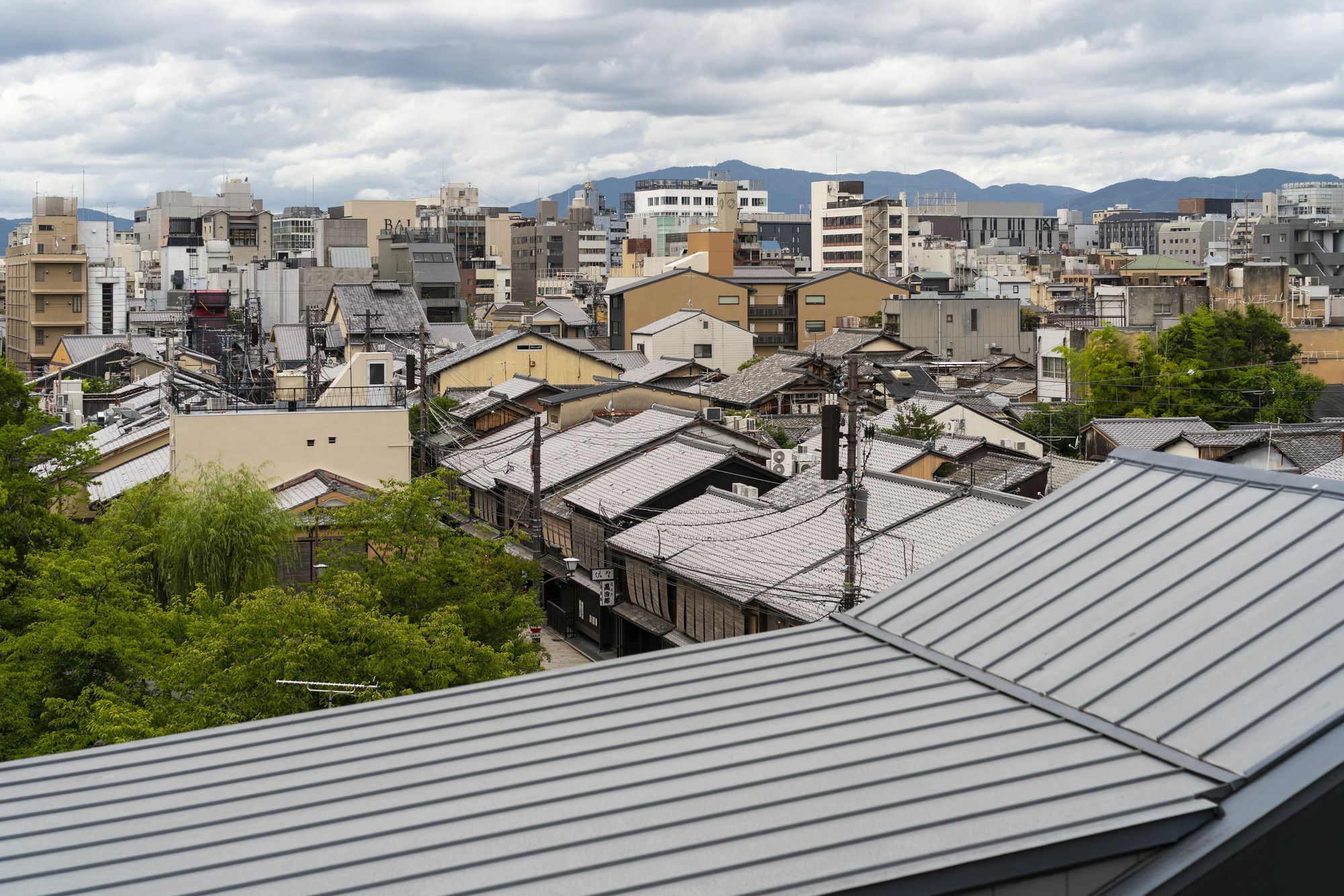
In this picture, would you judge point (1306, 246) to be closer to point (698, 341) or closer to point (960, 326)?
point (960, 326)

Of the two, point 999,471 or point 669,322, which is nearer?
point 999,471

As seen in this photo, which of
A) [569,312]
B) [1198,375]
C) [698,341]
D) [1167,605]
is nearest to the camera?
[1167,605]

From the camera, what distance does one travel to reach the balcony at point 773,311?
279 feet

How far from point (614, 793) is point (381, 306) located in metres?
78.3

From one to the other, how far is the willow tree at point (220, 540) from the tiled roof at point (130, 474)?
9115mm

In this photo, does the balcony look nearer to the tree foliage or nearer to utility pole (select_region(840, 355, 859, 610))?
the tree foliage

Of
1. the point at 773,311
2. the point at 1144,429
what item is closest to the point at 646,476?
the point at 1144,429

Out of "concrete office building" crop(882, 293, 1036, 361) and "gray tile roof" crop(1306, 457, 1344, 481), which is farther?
"concrete office building" crop(882, 293, 1036, 361)

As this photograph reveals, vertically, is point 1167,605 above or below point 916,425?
above

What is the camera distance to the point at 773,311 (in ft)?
279

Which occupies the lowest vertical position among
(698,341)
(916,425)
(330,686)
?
(330,686)

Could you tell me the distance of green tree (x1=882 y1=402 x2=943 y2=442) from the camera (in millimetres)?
41906

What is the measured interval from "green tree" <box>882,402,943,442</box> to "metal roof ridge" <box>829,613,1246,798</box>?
31449 millimetres

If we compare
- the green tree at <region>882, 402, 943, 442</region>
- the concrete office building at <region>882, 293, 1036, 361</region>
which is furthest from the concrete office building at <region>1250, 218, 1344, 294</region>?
the green tree at <region>882, 402, 943, 442</region>
